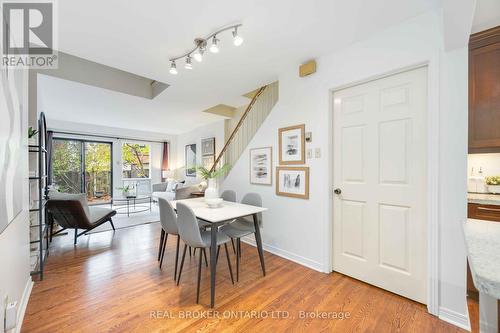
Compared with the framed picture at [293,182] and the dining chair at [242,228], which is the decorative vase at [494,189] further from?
the dining chair at [242,228]

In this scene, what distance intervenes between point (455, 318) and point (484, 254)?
150 cm

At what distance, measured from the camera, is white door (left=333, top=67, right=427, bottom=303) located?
1.86 m

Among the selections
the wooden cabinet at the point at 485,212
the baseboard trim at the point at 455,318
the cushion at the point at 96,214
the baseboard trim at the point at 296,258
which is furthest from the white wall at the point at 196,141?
the baseboard trim at the point at 455,318

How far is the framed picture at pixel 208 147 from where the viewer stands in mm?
6102

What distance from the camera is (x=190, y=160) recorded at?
723 centimetres

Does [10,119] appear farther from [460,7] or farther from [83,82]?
[460,7]

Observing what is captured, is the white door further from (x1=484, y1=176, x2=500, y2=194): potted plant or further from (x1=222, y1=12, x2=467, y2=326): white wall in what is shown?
(x1=484, y1=176, x2=500, y2=194): potted plant

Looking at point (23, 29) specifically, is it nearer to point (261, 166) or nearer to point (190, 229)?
point (190, 229)

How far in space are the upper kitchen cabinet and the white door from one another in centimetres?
76

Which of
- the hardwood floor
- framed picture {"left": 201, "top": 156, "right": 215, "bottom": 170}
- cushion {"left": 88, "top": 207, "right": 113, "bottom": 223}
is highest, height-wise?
framed picture {"left": 201, "top": 156, "right": 215, "bottom": 170}

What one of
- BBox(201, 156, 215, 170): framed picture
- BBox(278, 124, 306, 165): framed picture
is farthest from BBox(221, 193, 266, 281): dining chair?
BBox(201, 156, 215, 170): framed picture

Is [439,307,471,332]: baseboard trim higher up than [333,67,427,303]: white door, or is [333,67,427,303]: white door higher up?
[333,67,427,303]: white door

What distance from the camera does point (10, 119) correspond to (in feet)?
4.61

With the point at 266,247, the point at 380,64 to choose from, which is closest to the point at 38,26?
the point at 380,64
